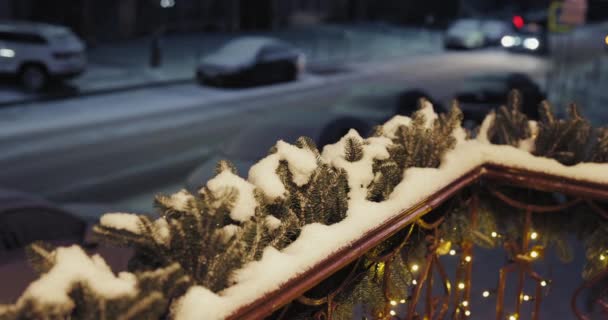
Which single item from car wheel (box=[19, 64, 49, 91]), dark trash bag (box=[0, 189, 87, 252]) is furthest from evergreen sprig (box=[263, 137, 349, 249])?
car wheel (box=[19, 64, 49, 91])

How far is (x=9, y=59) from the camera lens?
19641 millimetres

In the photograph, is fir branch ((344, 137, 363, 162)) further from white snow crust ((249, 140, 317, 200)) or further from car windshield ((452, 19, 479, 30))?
car windshield ((452, 19, 479, 30))

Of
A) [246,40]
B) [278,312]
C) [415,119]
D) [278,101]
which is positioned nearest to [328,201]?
[278,312]

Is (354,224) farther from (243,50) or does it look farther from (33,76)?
(243,50)

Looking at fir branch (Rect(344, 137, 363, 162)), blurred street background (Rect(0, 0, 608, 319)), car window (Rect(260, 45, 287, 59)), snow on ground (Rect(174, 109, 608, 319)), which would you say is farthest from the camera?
car window (Rect(260, 45, 287, 59))

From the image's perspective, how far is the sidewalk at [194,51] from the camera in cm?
2195

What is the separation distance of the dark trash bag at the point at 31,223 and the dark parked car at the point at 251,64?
1611cm

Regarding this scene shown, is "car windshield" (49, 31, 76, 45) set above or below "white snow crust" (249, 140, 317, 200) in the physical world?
below

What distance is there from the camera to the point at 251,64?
23.1 metres

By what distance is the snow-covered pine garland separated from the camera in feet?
5.75

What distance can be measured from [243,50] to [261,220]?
2184 cm

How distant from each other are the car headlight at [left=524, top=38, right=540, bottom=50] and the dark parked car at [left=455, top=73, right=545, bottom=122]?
63.2ft

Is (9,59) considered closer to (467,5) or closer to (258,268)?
(258,268)

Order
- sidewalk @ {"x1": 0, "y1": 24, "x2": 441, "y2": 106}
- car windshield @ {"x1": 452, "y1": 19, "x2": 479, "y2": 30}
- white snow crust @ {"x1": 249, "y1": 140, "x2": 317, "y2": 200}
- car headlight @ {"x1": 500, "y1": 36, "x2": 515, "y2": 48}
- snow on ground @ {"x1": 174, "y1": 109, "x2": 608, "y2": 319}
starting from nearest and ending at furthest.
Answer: snow on ground @ {"x1": 174, "y1": 109, "x2": 608, "y2": 319} → white snow crust @ {"x1": 249, "y1": 140, "x2": 317, "y2": 200} → sidewalk @ {"x1": 0, "y1": 24, "x2": 441, "y2": 106} → car headlight @ {"x1": 500, "y1": 36, "x2": 515, "y2": 48} → car windshield @ {"x1": 452, "y1": 19, "x2": 479, "y2": 30}
